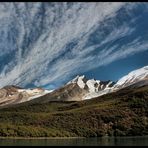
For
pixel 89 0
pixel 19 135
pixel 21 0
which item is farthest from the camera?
pixel 19 135

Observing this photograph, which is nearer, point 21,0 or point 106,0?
point 106,0

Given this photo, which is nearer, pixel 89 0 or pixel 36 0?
pixel 89 0

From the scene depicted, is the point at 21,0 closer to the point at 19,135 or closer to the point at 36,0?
the point at 36,0

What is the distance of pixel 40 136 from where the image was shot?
655ft

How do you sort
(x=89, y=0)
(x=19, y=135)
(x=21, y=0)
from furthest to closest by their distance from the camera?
1. (x=19, y=135)
2. (x=21, y=0)
3. (x=89, y=0)

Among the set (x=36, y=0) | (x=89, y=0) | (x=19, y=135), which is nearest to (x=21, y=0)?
(x=36, y=0)

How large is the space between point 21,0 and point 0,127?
493 ft

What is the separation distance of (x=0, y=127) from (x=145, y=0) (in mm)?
151423

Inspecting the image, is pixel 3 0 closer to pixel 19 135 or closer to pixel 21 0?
pixel 21 0

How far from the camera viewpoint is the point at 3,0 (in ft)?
177

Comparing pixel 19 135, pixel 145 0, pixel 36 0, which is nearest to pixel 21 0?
pixel 36 0

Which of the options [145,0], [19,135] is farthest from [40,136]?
[145,0]

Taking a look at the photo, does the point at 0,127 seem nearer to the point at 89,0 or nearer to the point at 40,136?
the point at 40,136

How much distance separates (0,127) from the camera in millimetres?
198375
